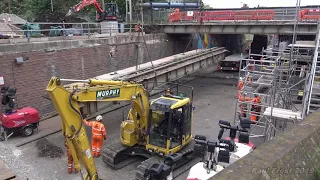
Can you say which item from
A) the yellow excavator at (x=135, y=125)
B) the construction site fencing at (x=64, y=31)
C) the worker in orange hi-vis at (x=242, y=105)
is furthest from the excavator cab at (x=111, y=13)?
the yellow excavator at (x=135, y=125)

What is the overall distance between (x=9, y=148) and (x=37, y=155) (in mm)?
1441

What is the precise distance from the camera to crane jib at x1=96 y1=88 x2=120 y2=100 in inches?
311

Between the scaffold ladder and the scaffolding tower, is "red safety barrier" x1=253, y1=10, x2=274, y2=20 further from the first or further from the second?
the scaffold ladder

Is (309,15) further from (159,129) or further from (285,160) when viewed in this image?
(285,160)

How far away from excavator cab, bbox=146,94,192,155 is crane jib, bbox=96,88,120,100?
128 cm

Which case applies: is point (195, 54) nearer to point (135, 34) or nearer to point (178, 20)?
point (135, 34)

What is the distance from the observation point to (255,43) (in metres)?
32.3

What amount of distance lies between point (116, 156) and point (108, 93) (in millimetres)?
2576

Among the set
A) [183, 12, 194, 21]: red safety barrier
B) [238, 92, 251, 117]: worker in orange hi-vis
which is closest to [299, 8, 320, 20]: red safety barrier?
[183, 12, 194, 21]: red safety barrier

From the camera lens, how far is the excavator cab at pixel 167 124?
888 centimetres

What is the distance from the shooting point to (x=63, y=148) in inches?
459

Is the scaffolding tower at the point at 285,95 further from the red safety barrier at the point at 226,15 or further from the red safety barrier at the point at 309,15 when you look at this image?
the red safety barrier at the point at 226,15

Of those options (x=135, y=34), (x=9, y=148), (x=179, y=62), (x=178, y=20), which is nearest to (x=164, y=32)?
(x=178, y=20)

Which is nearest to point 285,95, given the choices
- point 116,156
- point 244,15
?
point 116,156
